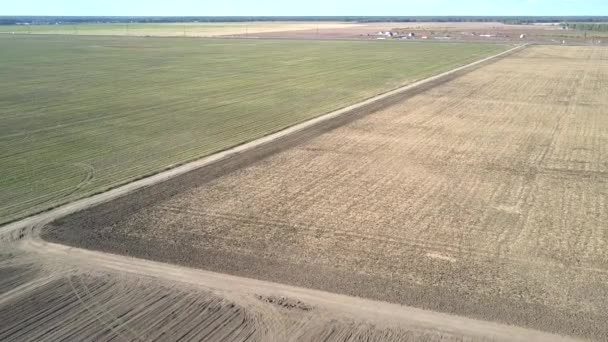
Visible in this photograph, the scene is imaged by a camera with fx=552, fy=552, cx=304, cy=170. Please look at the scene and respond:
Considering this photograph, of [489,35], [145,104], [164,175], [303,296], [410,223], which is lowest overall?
[303,296]

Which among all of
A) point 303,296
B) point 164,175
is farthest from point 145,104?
point 303,296

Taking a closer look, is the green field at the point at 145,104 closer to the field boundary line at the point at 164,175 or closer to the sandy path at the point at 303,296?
the field boundary line at the point at 164,175

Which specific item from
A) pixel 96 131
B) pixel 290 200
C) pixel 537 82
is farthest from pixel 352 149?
pixel 537 82

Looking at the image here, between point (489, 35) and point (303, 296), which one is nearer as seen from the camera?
point (303, 296)

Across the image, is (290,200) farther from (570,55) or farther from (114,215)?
(570,55)

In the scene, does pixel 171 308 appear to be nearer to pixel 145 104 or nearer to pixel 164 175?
pixel 164 175

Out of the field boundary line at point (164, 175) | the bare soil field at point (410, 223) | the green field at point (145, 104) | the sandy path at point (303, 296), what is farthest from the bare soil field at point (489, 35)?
the sandy path at point (303, 296)
